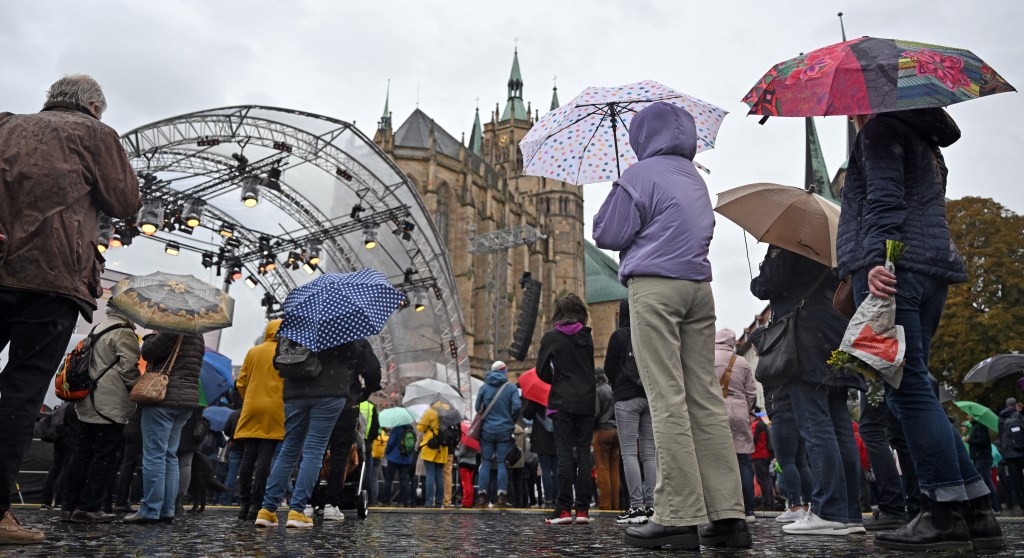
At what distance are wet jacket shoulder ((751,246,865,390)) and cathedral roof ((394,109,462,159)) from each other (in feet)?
144

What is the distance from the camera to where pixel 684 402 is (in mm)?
3518

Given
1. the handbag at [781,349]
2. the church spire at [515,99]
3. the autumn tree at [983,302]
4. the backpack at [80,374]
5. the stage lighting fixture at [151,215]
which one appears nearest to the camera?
the handbag at [781,349]

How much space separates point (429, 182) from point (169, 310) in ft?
110

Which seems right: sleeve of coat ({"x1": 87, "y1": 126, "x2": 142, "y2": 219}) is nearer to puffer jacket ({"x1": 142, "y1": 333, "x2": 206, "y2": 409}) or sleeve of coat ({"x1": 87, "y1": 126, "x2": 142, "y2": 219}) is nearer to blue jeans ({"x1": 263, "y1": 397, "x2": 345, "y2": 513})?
blue jeans ({"x1": 263, "y1": 397, "x2": 345, "y2": 513})

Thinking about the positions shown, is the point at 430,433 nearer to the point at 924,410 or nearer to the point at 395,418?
the point at 395,418

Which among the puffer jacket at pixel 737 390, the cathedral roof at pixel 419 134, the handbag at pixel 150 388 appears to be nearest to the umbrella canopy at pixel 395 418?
the puffer jacket at pixel 737 390

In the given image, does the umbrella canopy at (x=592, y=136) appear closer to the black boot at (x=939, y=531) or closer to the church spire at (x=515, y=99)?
the black boot at (x=939, y=531)

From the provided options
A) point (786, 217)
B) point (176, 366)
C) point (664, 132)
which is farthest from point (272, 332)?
point (786, 217)

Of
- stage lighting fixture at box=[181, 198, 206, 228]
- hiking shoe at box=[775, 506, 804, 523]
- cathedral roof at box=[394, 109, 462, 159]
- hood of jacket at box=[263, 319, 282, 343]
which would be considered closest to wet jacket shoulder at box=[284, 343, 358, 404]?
hood of jacket at box=[263, 319, 282, 343]

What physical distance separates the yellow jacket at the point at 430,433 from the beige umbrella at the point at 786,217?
23.0 feet

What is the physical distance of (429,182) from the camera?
1539 inches

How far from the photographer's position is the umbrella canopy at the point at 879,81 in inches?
128

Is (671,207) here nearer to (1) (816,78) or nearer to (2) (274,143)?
(1) (816,78)

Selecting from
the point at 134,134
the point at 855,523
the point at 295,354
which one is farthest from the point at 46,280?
the point at 134,134
